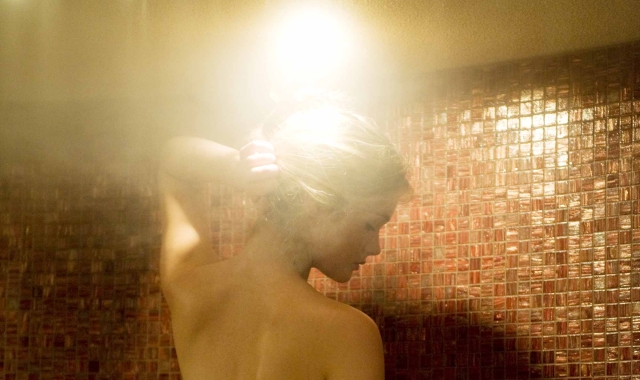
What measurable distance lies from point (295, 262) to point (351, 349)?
10 cm

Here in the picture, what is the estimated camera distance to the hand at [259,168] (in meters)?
0.77

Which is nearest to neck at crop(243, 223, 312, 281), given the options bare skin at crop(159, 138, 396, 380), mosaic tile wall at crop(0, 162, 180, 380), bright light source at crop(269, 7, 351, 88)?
bare skin at crop(159, 138, 396, 380)

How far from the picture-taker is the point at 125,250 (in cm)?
124

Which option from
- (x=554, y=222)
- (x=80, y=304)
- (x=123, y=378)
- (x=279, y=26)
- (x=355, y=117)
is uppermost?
(x=279, y=26)

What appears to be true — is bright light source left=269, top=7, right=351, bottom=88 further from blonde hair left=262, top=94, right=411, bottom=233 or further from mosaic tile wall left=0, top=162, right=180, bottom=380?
A: mosaic tile wall left=0, top=162, right=180, bottom=380

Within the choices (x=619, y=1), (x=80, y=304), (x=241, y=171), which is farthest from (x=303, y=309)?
(x=80, y=304)

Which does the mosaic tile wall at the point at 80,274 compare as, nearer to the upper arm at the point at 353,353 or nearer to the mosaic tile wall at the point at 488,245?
the mosaic tile wall at the point at 488,245

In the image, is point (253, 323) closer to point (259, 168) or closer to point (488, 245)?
point (259, 168)

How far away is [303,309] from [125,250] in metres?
0.57

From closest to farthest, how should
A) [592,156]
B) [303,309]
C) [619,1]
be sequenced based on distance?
1. [303,309]
2. [619,1]
3. [592,156]

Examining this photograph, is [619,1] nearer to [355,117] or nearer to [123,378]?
[355,117]

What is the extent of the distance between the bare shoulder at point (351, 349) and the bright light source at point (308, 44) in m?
0.38

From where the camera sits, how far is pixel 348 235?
0.80 metres

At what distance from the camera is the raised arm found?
2.71 ft
